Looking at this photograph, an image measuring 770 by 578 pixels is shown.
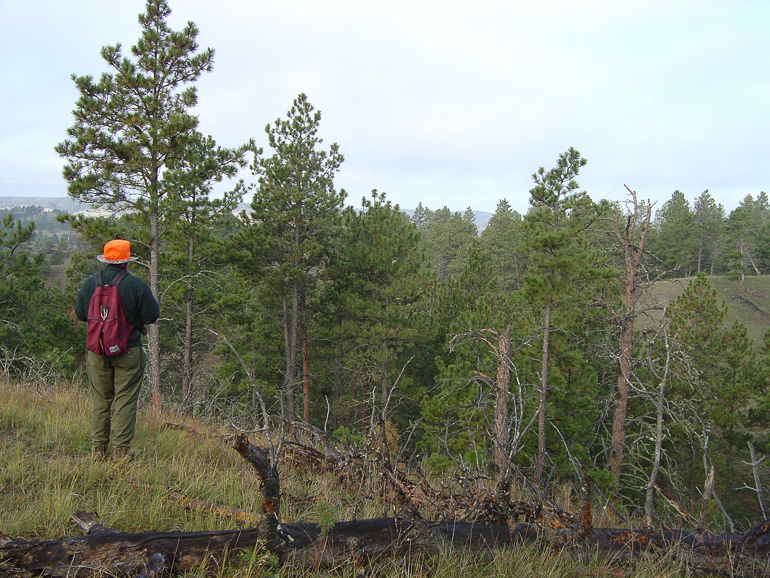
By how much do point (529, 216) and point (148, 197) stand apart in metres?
9.64

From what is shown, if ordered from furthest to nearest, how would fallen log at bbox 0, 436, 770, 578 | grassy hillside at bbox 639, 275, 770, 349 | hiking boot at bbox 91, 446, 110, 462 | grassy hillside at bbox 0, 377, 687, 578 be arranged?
grassy hillside at bbox 639, 275, 770, 349
hiking boot at bbox 91, 446, 110, 462
grassy hillside at bbox 0, 377, 687, 578
fallen log at bbox 0, 436, 770, 578

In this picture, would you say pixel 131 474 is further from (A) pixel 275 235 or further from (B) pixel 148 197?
(A) pixel 275 235

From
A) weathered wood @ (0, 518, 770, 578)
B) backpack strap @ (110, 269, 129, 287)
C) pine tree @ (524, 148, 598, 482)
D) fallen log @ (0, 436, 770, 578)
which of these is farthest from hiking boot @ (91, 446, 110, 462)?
pine tree @ (524, 148, 598, 482)

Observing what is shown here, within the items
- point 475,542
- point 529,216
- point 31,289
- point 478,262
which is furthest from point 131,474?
point 31,289

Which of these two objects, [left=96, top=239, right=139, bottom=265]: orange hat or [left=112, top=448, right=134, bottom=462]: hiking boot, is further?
[left=96, top=239, right=139, bottom=265]: orange hat

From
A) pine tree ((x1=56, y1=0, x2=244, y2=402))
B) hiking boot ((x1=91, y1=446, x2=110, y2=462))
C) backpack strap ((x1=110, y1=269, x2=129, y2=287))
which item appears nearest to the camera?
hiking boot ((x1=91, y1=446, x2=110, y2=462))

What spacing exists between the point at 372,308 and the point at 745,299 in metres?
43.4

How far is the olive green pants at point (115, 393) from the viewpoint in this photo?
344 cm

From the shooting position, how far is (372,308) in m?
16.4

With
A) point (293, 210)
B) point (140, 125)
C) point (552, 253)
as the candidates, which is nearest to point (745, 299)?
point (552, 253)

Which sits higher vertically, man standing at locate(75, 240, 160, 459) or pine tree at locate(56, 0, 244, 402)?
pine tree at locate(56, 0, 244, 402)

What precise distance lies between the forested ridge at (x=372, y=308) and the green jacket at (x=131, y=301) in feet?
16.4

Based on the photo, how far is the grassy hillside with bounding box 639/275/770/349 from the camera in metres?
38.2

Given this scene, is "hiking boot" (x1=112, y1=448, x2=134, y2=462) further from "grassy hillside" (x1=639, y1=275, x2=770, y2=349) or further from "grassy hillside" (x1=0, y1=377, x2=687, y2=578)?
"grassy hillside" (x1=639, y1=275, x2=770, y2=349)
